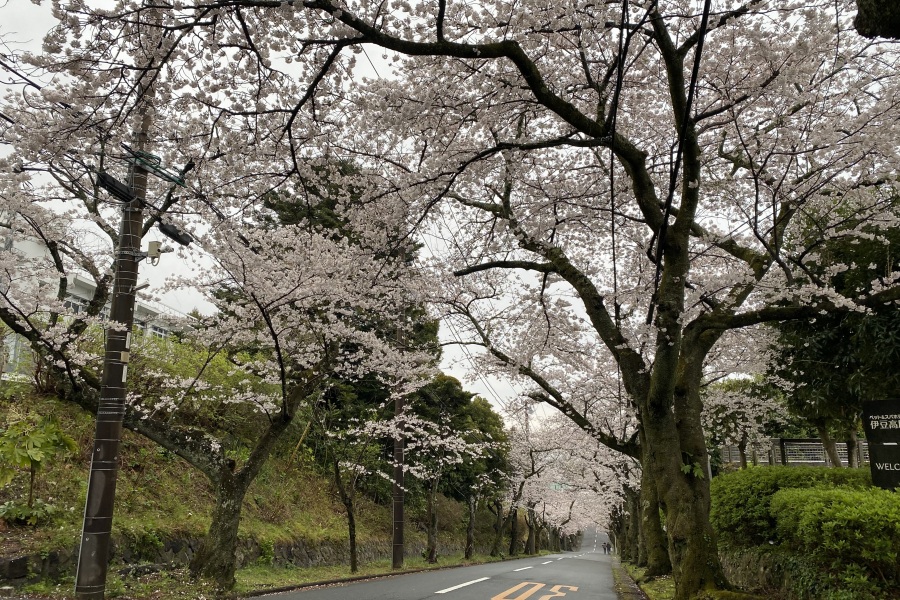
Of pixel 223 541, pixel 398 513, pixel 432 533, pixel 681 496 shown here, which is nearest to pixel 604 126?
pixel 681 496

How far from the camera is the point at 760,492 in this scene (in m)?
8.07

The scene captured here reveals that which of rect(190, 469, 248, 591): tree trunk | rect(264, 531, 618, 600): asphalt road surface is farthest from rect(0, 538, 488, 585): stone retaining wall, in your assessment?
rect(264, 531, 618, 600): asphalt road surface

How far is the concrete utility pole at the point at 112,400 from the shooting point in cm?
578

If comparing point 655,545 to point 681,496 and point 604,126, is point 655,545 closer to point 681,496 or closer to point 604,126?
point 681,496

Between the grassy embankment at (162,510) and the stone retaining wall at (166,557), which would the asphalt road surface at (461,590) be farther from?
the stone retaining wall at (166,557)

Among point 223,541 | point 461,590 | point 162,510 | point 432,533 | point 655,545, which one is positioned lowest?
point 432,533

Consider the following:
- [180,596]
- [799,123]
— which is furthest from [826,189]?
[180,596]

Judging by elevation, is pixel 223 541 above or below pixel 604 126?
below

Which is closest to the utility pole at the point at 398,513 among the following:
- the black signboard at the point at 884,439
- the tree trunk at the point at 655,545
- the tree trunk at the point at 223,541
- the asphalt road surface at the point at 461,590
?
the asphalt road surface at the point at 461,590

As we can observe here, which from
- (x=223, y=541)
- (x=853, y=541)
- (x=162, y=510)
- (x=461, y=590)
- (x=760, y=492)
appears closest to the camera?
(x=853, y=541)

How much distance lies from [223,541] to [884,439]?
9148 millimetres

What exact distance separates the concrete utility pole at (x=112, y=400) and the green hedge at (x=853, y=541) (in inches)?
288

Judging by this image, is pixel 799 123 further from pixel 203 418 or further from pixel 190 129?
pixel 203 418

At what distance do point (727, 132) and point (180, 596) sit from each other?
33.6 feet
